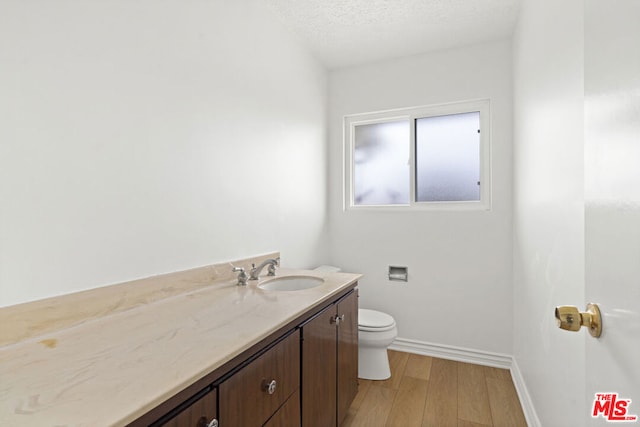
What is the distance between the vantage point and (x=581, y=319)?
0.60 m

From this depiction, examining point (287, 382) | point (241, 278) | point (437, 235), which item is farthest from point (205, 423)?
point (437, 235)

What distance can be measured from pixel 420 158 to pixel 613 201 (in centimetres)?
241

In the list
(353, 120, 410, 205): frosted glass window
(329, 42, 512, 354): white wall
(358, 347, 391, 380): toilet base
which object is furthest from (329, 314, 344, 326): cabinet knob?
(353, 120, 410, 205): frosted glass window

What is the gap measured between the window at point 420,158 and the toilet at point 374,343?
1056 mm

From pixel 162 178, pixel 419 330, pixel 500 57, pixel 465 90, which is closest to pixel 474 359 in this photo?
pixel 419 330

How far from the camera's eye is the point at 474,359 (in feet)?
8.32

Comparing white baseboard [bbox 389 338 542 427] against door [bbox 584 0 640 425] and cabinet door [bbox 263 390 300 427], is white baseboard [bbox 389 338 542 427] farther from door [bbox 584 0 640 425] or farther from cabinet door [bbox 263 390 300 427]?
door [bbox 584 0 640 425]

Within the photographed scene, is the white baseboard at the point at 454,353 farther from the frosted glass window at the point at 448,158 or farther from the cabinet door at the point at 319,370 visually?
the cabinet door at the point at 319,370

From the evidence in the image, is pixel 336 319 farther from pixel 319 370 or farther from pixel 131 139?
pixel 131 139

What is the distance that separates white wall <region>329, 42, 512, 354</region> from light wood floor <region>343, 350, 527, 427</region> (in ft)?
0.90

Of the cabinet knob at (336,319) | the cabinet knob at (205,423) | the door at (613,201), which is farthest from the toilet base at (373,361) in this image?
the door at (613,201)

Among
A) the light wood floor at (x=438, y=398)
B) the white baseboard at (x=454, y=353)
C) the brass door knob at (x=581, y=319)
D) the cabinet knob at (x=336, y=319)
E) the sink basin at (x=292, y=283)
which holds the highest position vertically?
the brass door knob at (x=581, y=319)

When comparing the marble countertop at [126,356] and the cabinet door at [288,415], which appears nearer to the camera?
the marble countertop at [126,356]

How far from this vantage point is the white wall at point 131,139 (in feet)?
3.08
